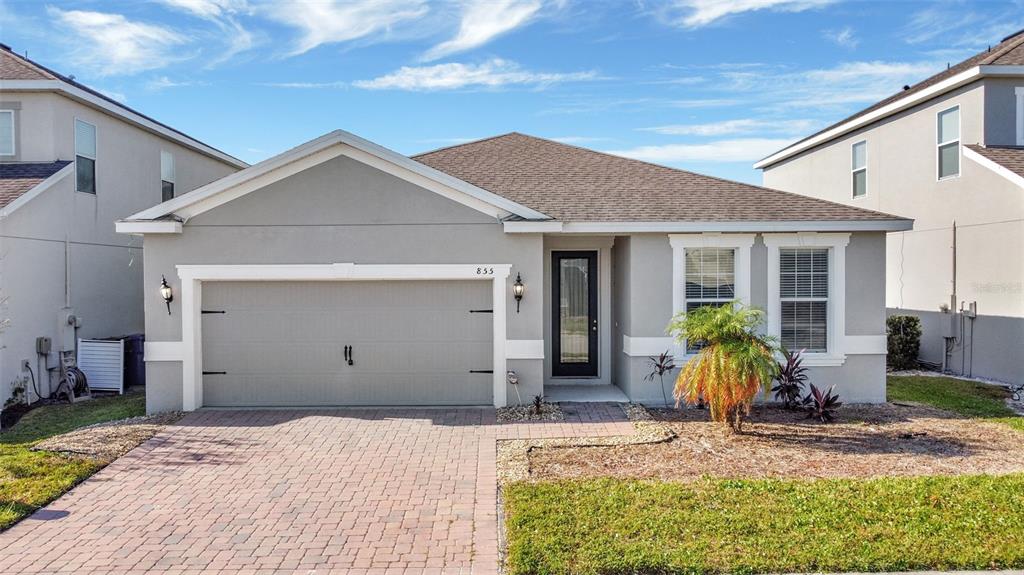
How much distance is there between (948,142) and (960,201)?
→ 1.32 metres

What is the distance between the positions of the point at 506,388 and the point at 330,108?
389 inches

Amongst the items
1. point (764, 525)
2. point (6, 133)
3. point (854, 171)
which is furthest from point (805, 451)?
point (6, 133)

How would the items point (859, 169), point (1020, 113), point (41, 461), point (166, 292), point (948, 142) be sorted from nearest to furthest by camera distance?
1. point (41, 461)
2. point (166, 292)
3. point (1020, 113)
4. point (948, 142)
5. point (859, 169)

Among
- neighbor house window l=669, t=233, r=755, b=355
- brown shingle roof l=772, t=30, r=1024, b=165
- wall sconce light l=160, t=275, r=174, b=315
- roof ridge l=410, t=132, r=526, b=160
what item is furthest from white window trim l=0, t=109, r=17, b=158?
brown shingle roof l=772, t=30, r=1024, b=165

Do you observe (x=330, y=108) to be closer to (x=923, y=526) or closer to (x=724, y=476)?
(x=724, y=476)

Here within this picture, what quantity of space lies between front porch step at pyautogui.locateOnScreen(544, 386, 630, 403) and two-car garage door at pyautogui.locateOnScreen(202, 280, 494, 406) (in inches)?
50.2

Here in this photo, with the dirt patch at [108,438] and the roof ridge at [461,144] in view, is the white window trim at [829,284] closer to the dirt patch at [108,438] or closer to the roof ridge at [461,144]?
the roof ridge at [461,144]

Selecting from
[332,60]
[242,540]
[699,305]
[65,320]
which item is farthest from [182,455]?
[332,60]

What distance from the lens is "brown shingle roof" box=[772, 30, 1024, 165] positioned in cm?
1262

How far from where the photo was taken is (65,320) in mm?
11805

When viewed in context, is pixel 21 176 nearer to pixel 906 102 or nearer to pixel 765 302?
pixel 765 302

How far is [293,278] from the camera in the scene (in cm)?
991

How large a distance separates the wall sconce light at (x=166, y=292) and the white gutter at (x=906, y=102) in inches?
585

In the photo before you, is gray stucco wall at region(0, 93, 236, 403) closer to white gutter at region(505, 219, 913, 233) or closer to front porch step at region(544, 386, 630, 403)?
white gutter at region(505, 219, 913, 233)
